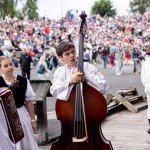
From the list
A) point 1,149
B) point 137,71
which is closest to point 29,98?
point 1,149

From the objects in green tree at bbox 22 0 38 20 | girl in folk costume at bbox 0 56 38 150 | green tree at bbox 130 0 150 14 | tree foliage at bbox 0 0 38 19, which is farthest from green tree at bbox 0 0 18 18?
girl in folk costume at bbox 0 56 38 150

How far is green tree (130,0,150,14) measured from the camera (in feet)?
292

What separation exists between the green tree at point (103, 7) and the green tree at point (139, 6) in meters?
5.05

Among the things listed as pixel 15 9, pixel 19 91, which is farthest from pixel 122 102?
pixel 15 9

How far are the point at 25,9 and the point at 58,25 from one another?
32.7 metres

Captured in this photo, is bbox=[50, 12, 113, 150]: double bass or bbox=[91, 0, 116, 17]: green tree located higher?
Result: bbox=[50, 12, 113, 150]: double bass

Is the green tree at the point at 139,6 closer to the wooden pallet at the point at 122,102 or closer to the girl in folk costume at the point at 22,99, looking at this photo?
the wooden pallet at the point at 122,102

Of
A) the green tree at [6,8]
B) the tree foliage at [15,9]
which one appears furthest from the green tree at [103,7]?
the green tree at [6,8]

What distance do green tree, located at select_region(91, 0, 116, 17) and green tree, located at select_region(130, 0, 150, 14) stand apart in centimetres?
505

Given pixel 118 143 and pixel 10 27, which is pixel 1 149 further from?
pixel 10 27

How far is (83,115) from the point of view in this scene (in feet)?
14.3

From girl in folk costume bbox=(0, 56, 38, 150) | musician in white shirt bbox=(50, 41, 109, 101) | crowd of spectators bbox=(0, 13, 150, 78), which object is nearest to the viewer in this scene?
musician in white shirt bbox=(50, 41, 109, 101)

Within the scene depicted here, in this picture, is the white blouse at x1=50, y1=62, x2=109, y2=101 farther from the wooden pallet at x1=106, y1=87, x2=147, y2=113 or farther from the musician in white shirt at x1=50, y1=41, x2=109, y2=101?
the wooden pallet at x1=106, y1=87, x2=147, y2=113

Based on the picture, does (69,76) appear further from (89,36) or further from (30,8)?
(30,8)
